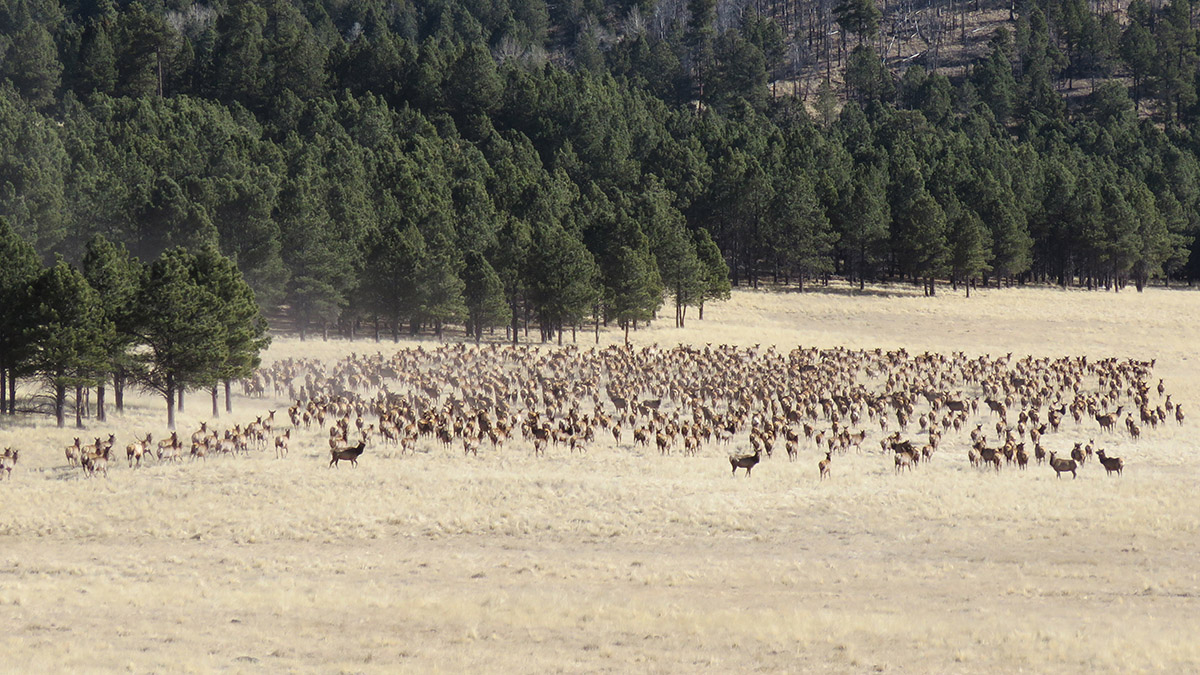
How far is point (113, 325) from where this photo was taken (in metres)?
46.1

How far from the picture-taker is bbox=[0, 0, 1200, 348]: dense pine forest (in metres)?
83.5

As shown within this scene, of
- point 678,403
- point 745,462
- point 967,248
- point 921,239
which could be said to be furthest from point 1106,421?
point 921,239

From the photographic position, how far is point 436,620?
76.4 ft

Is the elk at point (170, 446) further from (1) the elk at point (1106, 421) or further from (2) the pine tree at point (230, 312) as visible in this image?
(1) the elk at point (1106, 421)

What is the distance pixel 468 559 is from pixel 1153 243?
111 metres

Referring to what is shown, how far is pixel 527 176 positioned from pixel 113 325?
7119 cm

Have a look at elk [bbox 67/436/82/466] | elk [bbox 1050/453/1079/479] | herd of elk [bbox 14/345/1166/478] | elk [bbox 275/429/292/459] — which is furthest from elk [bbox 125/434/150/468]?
elk [bbox 1050/453/1079/479]

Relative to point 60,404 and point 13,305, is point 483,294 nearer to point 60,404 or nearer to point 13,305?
point 60,404

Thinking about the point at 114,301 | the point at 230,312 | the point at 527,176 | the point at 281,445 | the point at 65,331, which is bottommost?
the point at 281,445

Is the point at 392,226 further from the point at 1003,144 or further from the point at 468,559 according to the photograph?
the point at 1003,144

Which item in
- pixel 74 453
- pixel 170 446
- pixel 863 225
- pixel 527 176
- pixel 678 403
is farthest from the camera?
pixel 527 176

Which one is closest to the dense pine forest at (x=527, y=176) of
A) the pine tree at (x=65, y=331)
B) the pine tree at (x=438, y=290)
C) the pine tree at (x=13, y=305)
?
the pine tree at (x=438, y=290)

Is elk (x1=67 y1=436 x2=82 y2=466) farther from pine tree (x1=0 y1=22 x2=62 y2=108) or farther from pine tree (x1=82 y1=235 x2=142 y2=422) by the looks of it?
pine tree (x1=0 y1=22 x2=62 y2=108)

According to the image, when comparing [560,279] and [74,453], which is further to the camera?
[560,279]
